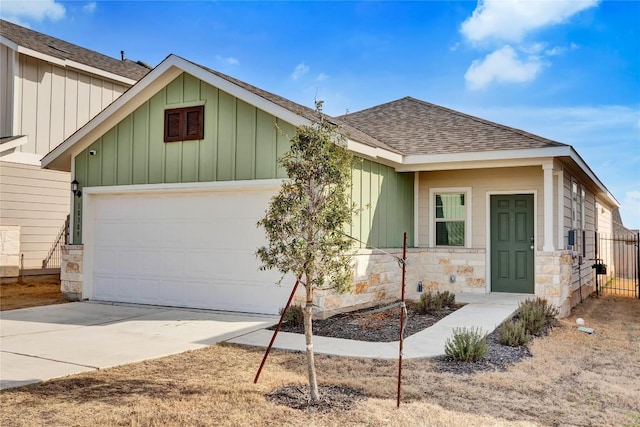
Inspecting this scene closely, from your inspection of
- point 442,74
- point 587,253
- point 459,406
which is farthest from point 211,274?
point 587,253

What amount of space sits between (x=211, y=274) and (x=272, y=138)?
2.68 m

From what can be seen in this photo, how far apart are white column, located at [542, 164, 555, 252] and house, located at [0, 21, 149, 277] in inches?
479

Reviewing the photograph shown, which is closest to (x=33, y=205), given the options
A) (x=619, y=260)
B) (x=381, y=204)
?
(x=381, y=204)

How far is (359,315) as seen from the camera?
28.9 feet

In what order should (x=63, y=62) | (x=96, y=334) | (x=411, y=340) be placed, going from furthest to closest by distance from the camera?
(x=63, y=62), (x=96, y=334), (x=411, y=340)

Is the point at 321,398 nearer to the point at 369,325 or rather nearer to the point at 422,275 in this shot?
the point at 369,325

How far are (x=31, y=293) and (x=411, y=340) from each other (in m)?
9.45

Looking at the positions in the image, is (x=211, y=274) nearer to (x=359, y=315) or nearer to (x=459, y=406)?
(x=359, y=315)

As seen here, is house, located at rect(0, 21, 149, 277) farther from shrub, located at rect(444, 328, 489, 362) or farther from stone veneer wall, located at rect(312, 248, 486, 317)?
shrub, located at rect(444, 328, 489, 362)

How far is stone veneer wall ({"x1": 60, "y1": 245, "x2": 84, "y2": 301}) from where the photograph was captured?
35.6 feet

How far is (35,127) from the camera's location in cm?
1420

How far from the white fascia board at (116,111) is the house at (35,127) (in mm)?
3327

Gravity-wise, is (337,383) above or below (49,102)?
below

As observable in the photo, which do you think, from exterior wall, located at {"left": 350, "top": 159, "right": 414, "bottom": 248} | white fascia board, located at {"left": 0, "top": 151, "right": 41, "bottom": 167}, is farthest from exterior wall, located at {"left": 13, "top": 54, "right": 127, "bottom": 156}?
exterior wall, located at {"left": 350, "top": 159, "right": 414, "bottom": 248}
